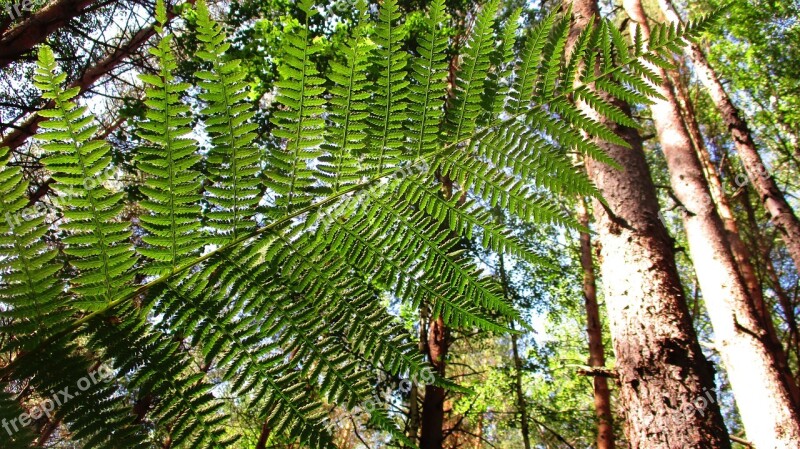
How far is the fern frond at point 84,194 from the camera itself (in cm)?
62

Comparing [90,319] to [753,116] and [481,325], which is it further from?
[753,116]

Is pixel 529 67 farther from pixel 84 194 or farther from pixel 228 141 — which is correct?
pixel 84 194

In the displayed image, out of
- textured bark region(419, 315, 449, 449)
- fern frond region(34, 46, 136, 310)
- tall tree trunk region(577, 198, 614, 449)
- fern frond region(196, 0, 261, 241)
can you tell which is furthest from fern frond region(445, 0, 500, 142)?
tall tree trunk region(577, 198, 614, 449)

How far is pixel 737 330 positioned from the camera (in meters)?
4.09

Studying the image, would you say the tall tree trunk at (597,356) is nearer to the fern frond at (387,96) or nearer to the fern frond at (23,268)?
the fern frond at (387,96)

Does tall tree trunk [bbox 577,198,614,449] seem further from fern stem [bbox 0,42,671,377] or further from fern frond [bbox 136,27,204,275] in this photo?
fern frond [bbox 136,27,204,275]

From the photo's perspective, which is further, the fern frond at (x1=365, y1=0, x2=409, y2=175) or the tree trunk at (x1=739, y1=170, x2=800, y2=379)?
the tree trunk at (x1=739, y1=170, x2=800, y2=379)

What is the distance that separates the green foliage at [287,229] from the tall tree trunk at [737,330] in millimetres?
3859

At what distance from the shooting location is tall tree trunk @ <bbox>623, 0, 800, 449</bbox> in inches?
145

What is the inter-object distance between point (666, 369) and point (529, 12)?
29.4 ft

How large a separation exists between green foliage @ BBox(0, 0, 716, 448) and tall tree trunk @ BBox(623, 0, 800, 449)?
3.86 m

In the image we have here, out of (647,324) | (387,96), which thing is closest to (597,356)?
(647,324)

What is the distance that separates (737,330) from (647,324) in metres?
2.58

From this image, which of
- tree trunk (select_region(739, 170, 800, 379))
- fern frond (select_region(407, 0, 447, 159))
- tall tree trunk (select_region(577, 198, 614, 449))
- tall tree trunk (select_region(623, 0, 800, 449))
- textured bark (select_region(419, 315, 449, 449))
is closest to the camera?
fern frond (select_region(407, 0, 447, 159))
